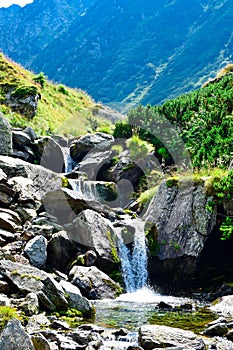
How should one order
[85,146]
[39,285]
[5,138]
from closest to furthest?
[39,285], [5,138], [85,146]

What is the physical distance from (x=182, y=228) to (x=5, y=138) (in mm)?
12066

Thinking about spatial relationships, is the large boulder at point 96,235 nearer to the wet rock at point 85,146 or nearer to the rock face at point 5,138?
the rock face at point 5,138

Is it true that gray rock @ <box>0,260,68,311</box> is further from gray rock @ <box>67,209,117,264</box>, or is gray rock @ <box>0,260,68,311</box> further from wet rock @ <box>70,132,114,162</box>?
wet rock @ <box>70,132,114,162</box>

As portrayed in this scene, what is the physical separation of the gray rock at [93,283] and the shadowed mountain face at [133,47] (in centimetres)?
9286

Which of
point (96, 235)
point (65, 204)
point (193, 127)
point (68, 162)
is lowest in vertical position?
point (96, 235)

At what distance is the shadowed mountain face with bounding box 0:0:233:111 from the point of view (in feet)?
398

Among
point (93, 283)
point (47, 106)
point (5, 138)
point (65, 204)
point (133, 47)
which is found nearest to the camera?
point (93, 283)

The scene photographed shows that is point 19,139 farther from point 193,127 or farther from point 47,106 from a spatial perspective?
point 47,106

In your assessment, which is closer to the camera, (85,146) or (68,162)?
(68,162)

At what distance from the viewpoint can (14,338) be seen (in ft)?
22.5

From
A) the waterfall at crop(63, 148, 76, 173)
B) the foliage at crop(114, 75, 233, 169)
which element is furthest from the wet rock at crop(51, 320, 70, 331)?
the waterfall at crop(63, 148, 76, 173)

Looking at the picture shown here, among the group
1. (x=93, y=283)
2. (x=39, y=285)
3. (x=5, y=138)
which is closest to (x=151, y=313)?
(x=93, y=283)

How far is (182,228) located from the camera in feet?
54.4

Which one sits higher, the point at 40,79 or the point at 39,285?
the point at 40,79
